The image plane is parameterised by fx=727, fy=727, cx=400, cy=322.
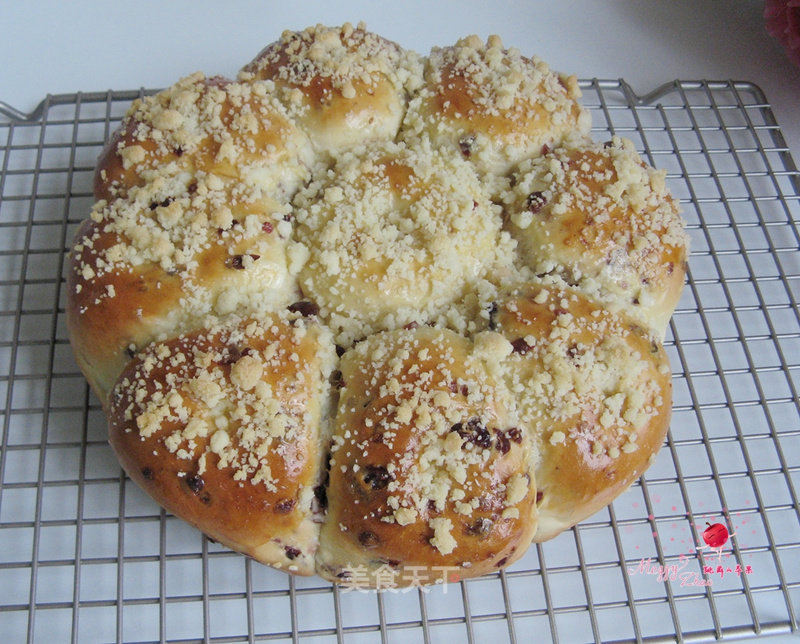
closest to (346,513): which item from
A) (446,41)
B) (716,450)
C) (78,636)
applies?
(78,636)

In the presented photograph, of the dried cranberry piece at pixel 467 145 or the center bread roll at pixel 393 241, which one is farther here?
the dried cranberry piece at pixel 467 145

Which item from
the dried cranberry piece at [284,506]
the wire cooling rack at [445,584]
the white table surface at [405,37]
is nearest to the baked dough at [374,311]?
the dried cranberry piece at [284,506]

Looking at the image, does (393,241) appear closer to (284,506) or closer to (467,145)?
(467,145)

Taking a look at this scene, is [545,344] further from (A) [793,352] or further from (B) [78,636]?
(B) [78,636]

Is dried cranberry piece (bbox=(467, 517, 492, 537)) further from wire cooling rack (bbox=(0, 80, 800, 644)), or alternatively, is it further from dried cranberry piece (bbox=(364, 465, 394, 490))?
wire cooling rack (bbox=(0, 80, 800, 644))

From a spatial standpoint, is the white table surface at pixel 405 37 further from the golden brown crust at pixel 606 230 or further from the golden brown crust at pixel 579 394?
the golden brown crust at pixel 579 394

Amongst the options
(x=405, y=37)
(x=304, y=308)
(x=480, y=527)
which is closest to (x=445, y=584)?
(x=480, y=527)
